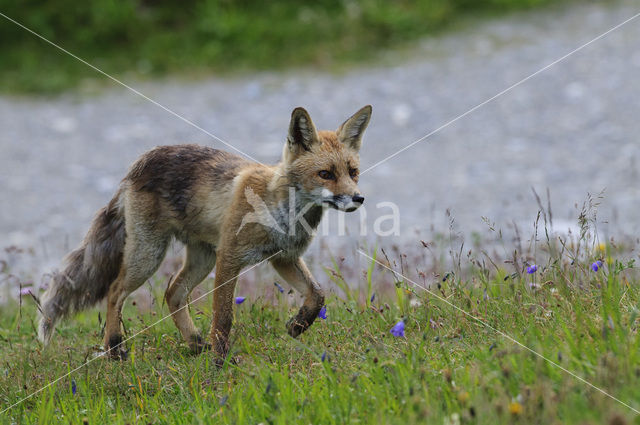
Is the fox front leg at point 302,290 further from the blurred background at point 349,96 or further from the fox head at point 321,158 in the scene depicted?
the blurred background at point 349,96

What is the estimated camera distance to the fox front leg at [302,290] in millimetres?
5004

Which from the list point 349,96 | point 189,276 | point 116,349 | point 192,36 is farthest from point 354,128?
point 192,36

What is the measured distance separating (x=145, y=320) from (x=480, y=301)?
2559mm

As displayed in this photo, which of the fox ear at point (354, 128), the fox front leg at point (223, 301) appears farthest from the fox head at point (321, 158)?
the fox front leg at point (223, 301)

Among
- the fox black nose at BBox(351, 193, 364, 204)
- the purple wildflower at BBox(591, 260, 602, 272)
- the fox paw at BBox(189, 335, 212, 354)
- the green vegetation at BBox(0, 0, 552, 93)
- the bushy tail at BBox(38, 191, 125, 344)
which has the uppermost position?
the green vegetation at BBox(0, 0, 552, 93)

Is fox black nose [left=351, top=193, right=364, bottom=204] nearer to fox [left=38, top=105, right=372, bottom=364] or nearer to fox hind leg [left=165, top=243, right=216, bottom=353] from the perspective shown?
fox [left=38, top=105, right=372, bottom=364]

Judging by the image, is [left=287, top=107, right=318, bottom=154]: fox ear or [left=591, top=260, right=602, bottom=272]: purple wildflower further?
[left=287, top=107, right=318, bottom=154]: fox ear

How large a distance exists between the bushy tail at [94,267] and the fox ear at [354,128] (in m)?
1.92

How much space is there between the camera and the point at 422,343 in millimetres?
4000

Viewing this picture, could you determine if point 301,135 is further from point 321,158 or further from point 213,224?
point 213,224

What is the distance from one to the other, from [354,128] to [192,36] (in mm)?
7944

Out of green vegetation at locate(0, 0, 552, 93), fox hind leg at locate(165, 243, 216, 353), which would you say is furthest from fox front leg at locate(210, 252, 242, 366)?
green vegetation at locate(0, 0, 552, 93)

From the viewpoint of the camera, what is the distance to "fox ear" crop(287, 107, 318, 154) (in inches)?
203

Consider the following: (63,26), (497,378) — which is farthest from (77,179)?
(497,378)
